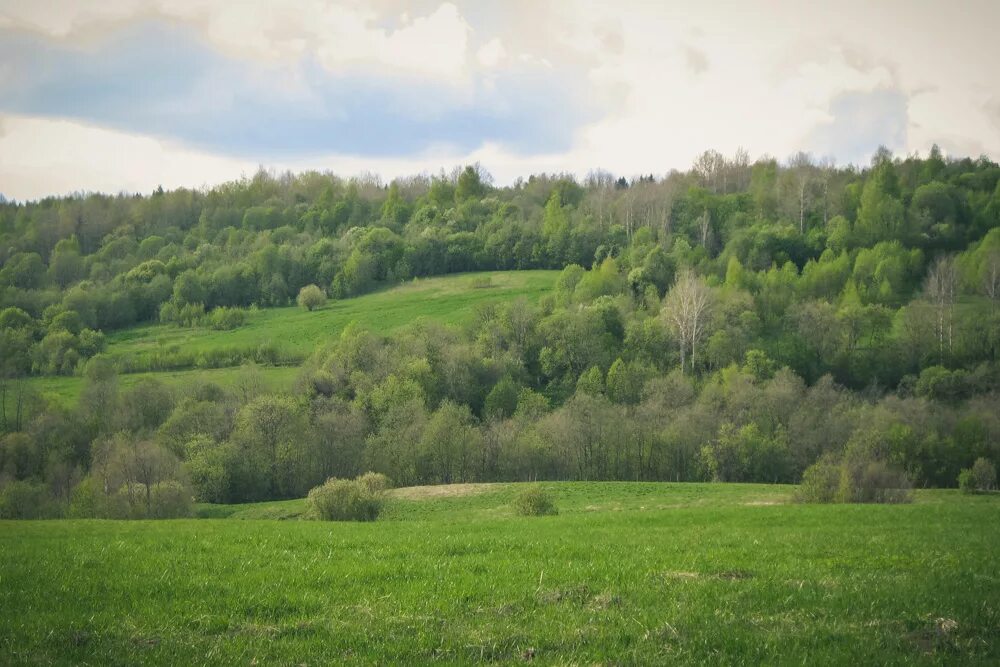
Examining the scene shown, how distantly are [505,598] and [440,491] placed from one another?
5500 cm

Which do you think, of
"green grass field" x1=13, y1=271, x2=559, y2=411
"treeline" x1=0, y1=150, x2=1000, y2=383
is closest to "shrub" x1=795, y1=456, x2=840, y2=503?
"green grass field" x1=13, y1=271, x2=559, y2=411

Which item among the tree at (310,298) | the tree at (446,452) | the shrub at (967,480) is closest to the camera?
the shrub at (967,480)

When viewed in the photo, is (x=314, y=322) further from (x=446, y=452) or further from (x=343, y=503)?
(x=343, y=503)

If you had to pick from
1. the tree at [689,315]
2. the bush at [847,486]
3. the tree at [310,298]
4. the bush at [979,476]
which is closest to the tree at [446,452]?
the tree at [689,315]

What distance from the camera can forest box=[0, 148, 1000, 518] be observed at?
7776cm

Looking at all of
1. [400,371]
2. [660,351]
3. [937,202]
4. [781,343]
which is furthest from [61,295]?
[937,202]

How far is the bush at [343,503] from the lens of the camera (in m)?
39.7

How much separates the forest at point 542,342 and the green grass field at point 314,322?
11.6ft

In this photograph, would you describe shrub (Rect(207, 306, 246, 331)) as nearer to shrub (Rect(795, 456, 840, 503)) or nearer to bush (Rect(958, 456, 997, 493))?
shrub (Rect(795, 456, 840, 503))

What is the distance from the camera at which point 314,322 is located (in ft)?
416

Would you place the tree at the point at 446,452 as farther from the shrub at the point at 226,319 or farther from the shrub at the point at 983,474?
the shrub at the point at 226,319

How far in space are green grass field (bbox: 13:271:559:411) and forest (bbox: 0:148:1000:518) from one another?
3.55 meters

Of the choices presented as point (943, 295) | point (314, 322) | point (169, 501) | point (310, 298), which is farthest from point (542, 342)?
point (169, 501)

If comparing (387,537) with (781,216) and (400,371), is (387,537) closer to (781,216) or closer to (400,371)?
(400,371)
